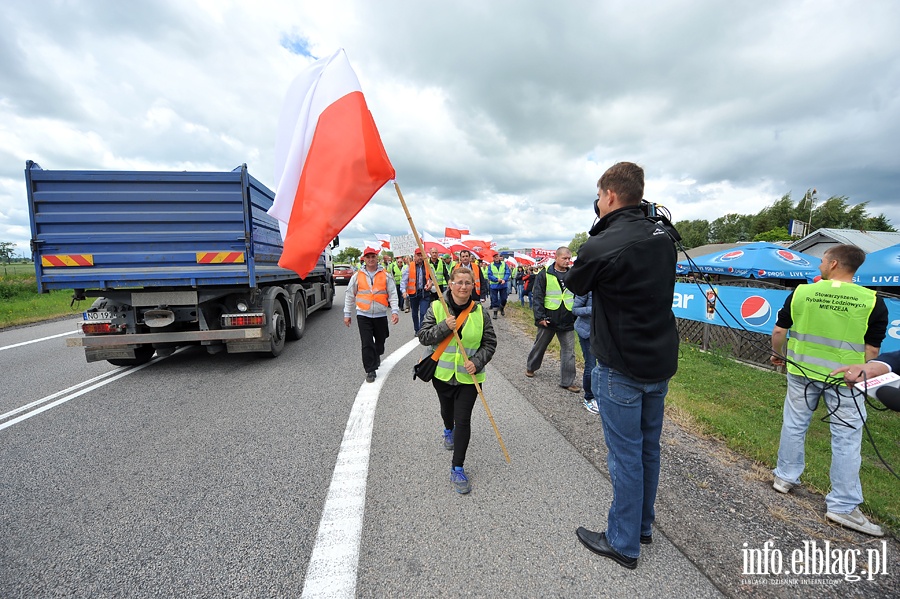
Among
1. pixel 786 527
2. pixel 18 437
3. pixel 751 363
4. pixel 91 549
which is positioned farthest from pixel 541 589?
pixel 751 363

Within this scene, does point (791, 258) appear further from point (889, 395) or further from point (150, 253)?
point (150, 253)

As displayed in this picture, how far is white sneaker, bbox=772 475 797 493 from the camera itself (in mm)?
2727

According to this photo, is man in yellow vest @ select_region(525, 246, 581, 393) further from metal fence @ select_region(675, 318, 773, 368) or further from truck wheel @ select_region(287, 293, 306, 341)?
truck wheel @ select_region(287, 293, 306, 341)

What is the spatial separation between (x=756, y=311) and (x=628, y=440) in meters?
6.63

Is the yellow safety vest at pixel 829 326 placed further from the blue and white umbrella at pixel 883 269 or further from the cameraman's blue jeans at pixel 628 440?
the blue and white umbrella at pixel 883 269

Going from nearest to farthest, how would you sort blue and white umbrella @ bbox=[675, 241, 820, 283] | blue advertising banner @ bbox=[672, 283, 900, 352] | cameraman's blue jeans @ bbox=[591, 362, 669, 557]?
cameraman's blue jeans @ bbox=[591, 362, 669, 557], blue advertising banner @ bbox=[672, 283, 900, 352], blue and white umbrella @ bbox=[675, 241, 820, 283]

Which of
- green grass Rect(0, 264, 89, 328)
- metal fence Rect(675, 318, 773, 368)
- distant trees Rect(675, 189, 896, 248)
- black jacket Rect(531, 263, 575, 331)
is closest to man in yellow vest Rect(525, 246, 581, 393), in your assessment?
black jacket Rect(531, 263, 575, 331)

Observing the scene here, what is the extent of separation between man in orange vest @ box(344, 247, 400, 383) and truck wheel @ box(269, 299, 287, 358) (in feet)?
6.05

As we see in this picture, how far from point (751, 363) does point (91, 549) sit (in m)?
9.34

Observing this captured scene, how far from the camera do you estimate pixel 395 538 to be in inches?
88.5

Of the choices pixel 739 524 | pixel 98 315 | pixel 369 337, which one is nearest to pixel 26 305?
pixel 98 315

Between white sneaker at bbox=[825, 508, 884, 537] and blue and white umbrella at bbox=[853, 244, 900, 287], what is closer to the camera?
white sneaker at bbox=[825, 508, 884, 537]

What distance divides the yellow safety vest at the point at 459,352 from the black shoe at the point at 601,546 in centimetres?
114

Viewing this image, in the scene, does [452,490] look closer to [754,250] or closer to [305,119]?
[305,119]
